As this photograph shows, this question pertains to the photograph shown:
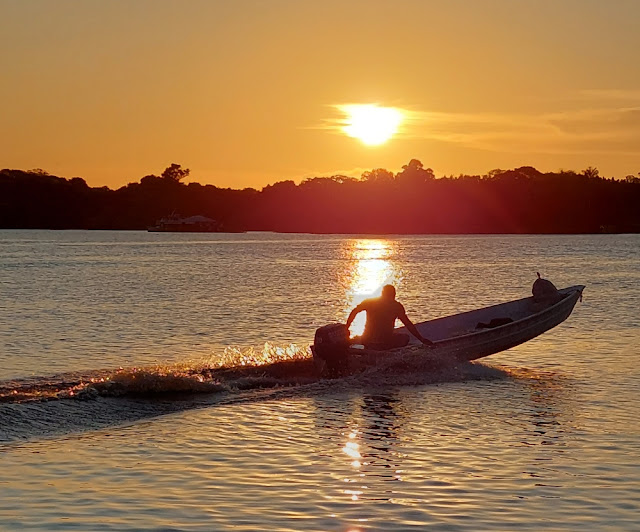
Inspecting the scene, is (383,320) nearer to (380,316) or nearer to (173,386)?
(380,316)

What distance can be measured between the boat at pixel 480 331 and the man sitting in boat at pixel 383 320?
246 mm

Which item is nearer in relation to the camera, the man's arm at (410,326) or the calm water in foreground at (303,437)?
the calm water in foreground at (303,437)

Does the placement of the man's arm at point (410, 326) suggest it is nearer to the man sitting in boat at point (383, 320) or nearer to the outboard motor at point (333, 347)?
the man sitting in boat at point (383, 320)

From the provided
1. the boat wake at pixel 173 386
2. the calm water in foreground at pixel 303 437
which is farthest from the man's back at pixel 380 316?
the calm water in foreground at pixel 303 437

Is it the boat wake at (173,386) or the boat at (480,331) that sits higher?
the boat at (480,331)

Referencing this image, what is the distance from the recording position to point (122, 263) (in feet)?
320

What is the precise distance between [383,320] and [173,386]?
5.12 metres

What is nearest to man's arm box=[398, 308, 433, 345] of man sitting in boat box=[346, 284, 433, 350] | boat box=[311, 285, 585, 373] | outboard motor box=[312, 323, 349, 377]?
man sitting in boat box=[346, 284, 433, 350]

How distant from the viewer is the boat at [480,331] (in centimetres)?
2178

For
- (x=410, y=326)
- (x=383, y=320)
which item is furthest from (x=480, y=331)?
(x=383, y=320)

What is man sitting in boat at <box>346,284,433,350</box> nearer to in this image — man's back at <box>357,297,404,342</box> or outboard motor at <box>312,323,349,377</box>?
man's back at <box>357,297,404,342</box>

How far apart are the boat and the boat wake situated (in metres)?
0.23

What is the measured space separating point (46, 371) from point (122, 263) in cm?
7484

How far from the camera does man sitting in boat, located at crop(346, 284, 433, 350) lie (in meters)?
21.7
